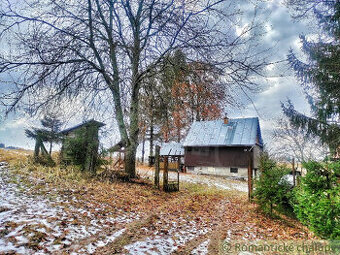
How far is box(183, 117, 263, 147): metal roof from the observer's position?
20.2 meters

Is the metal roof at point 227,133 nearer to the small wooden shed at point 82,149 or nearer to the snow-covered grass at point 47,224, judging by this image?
the small wooden shed at point 82,149

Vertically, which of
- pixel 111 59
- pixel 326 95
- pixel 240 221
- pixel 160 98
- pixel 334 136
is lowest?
pixel 240 221

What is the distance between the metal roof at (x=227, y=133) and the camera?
66.3 ft

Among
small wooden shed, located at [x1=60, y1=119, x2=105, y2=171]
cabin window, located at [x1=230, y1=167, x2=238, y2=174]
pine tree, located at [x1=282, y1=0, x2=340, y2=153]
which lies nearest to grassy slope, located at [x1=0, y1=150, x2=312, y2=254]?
small wooden shed, located at [x1=60, y1=119, x2=105, y2=171]

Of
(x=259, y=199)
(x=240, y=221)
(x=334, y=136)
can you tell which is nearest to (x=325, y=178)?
(x=240, y=221)

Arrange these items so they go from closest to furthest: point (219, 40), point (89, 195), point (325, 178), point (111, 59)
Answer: point (325, 178)
point (219, 40)
point (89, 195)
point (111, 59)

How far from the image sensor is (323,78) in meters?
10.8

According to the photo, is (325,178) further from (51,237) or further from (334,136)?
(334,136)

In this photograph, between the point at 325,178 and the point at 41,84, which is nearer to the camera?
the point at 325,178

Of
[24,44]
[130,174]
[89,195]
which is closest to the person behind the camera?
[89,195]

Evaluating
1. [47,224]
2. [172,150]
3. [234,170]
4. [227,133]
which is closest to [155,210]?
[47,224]

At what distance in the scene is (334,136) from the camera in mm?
10680

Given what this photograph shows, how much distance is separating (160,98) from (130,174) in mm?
3879

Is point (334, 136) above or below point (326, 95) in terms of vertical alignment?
below
